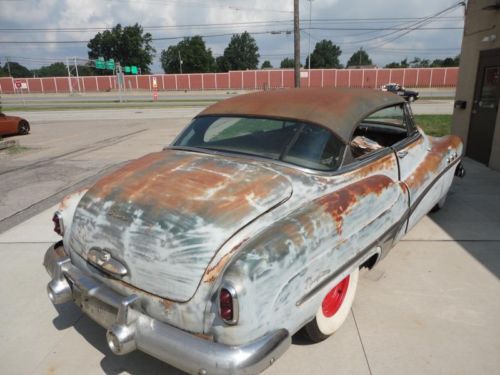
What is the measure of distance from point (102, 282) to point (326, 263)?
1317mm

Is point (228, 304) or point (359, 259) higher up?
point (228, 304)

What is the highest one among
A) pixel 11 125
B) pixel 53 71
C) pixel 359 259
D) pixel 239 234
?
pixel 53 71

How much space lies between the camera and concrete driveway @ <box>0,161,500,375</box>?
231 centimetres

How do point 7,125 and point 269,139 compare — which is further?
point 7,125

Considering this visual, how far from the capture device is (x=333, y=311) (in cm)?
254

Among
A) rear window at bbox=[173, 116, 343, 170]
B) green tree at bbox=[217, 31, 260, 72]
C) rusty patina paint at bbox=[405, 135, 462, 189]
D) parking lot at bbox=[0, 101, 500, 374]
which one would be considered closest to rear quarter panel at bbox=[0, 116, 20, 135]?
parking lot at bbox=[0, 101, 500, 374]

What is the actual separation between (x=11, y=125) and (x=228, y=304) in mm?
13394

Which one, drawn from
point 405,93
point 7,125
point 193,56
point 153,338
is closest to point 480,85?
point 405,93

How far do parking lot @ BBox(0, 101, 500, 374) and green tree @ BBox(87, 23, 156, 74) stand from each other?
270 feet

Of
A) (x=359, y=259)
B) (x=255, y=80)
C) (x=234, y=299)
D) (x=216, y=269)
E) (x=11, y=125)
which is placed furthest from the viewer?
(x=255, y=80)

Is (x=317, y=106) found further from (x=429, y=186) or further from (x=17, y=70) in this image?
(x=17, y=70)

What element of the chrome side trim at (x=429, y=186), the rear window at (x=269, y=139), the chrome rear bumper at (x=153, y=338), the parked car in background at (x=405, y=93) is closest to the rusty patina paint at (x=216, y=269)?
the chrome rear bumper at (x=153, y=338)

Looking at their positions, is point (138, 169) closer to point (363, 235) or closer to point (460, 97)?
point (363, 235)

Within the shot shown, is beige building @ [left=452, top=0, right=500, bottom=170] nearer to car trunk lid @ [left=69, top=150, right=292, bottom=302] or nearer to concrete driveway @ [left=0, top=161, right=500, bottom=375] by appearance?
concrete driveway @ [left=0, top=161, right=500, bottom=375]
